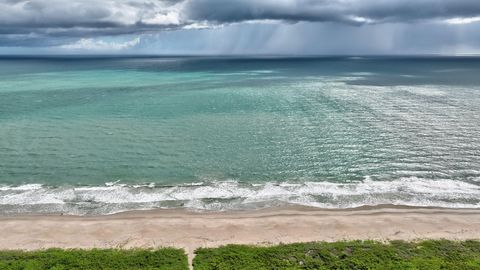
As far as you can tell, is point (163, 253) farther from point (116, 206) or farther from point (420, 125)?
point (420, 125)

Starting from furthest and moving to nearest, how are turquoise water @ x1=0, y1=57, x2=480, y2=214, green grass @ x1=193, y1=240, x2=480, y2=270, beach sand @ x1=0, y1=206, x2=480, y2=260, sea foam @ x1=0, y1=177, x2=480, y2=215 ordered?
turquoise water @ x1=0, y1=57, x2=480, y2=214 < sea foam @ x1=0, y1=177, x2=480, y2=215 < beach sand @ x1=0, y1=206, x2=480, y2=260 < green grass @ x1=193, y1=240, x2=480, y2=270

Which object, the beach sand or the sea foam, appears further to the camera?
the sea foam

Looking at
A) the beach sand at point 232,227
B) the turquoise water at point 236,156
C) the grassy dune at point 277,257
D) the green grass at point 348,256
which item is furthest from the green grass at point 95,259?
the turquoise water at point 236,156

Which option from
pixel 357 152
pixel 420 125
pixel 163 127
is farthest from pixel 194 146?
pixel 420 125

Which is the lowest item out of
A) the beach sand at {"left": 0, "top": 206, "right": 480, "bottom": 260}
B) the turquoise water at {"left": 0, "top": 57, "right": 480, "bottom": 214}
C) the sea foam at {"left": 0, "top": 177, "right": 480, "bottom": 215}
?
the beach sand at {"left": 0, "top": 206, "right": 480, "bottom": 260}

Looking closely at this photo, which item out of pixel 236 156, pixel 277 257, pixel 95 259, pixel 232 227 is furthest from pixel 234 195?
pixel 95 259

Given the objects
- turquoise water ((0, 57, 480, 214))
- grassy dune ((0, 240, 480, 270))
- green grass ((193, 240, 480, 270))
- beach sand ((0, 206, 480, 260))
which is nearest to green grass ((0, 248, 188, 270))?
grassy dune ((0, 240, 480, 270))

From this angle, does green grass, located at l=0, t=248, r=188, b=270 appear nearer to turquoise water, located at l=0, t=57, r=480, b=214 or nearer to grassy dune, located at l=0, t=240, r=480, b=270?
grassy dune, located at l=0, t=240, r=480, b=270
